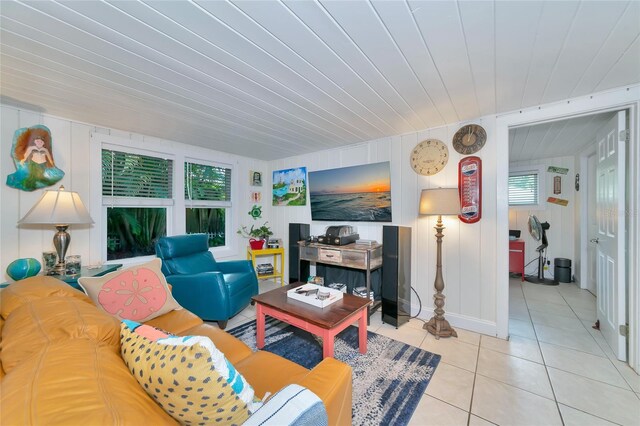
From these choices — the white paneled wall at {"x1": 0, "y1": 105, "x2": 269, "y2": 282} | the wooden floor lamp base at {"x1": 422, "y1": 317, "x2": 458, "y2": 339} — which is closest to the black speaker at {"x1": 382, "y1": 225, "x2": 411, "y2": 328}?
the wooden floor lamp base at {"x1": 422, "y1": 317, "x2": 458, "y2": 339}

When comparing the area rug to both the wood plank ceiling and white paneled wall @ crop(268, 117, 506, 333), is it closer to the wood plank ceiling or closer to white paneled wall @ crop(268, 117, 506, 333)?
white paneled wall @ crop(268, 117, 506, 333)

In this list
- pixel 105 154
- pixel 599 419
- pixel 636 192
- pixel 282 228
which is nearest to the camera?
pixel 599 419

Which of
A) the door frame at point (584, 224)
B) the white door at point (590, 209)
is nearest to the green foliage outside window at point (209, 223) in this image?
the white door at point (590, 209)

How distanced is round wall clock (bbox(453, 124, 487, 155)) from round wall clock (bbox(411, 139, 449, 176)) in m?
0.13

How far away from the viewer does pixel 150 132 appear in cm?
279

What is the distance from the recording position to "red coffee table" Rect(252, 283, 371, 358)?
1.70m

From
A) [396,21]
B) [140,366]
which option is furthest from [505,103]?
[140,366]

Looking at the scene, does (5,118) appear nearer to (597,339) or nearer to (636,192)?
(636,192)

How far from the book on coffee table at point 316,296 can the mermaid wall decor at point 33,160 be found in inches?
98.5

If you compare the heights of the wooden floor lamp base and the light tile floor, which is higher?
the wooden floor lamp base

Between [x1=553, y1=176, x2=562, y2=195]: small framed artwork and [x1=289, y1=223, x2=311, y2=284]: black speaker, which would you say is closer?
[x1=289, y1=223, x2=311, y2=284]: black speaker

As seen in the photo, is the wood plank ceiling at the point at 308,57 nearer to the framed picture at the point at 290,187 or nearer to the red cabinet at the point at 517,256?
the framed picture at the point at 290,187

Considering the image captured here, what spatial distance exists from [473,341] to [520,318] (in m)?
0.91

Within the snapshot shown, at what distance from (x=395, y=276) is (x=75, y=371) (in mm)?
2426
